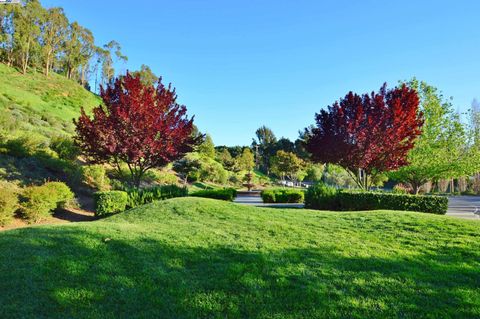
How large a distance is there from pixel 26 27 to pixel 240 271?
176ft

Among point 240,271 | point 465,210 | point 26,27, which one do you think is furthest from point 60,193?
point 26,27

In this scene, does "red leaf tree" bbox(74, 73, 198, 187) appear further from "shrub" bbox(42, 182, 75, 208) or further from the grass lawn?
the grass lawn

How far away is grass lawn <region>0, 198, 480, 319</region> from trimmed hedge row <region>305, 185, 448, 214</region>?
3830 millimetres

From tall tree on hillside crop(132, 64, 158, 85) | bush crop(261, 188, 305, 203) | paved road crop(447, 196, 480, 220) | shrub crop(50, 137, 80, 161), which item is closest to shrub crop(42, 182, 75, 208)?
shrub crop(50, 137, 80, 161)

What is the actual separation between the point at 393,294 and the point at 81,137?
532 inches

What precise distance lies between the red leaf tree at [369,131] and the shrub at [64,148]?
13727 millimetres

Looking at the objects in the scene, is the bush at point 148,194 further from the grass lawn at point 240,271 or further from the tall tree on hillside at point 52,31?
the tall tree on hillside at point 52,31

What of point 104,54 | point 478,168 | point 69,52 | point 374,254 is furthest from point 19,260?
point 104,54

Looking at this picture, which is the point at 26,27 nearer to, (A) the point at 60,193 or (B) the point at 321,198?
(A) the point at 60,193

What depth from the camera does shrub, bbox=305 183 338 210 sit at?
12164mm

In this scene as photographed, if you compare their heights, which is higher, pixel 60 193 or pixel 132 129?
pixel 132 129

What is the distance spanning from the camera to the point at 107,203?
36.0ft

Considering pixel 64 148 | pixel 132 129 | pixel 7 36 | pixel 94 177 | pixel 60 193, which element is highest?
pixel 7 36

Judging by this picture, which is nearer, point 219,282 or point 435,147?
point 219,282
